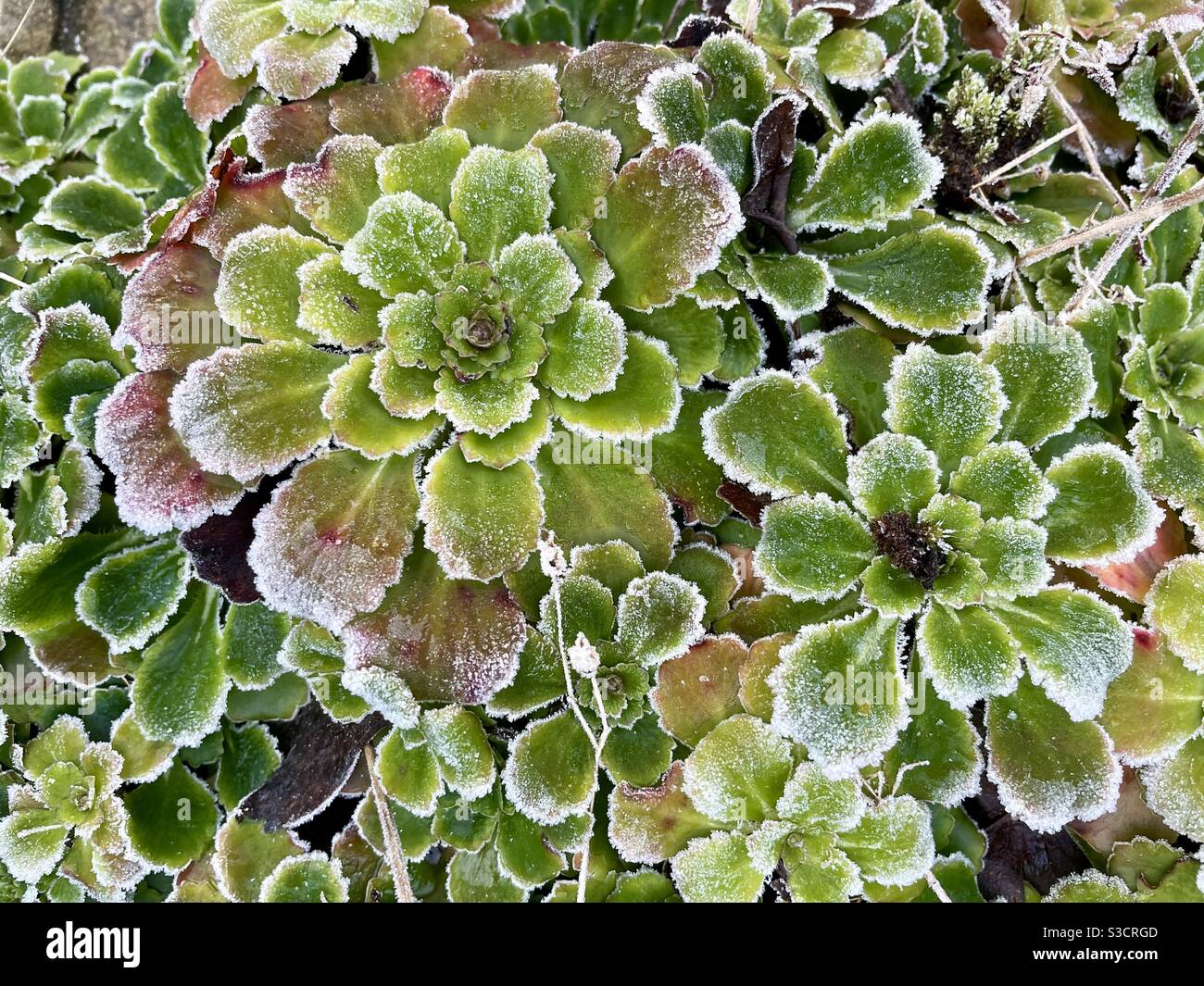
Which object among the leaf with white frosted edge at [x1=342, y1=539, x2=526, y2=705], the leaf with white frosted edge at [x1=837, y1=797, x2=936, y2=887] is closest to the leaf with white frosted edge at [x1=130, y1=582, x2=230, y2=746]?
the leaf with white frosted edge at [x1=342, y1=539, x2=526, y2=705]

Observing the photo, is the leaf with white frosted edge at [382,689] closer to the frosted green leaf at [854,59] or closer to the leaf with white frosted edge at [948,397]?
Answer: the leaf with white frosted edge at [948,397]

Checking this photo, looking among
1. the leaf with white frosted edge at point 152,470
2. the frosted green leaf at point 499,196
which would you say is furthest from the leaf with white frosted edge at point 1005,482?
the leaf with white frosted edge at point 152,470

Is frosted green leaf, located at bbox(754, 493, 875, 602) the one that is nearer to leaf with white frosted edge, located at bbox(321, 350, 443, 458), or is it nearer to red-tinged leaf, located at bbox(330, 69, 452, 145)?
leaf with white frosted edge, located at bbox(321, 350, 443, 458)

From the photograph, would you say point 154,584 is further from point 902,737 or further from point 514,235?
point 902,737

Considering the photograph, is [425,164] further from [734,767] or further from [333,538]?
[734,767]

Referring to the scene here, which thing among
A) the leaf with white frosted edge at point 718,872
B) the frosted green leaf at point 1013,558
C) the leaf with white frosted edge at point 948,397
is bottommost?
the leaf with white frosted edge at point 718,872

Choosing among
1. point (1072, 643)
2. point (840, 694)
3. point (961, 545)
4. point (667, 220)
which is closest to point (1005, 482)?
point (961, 545)
